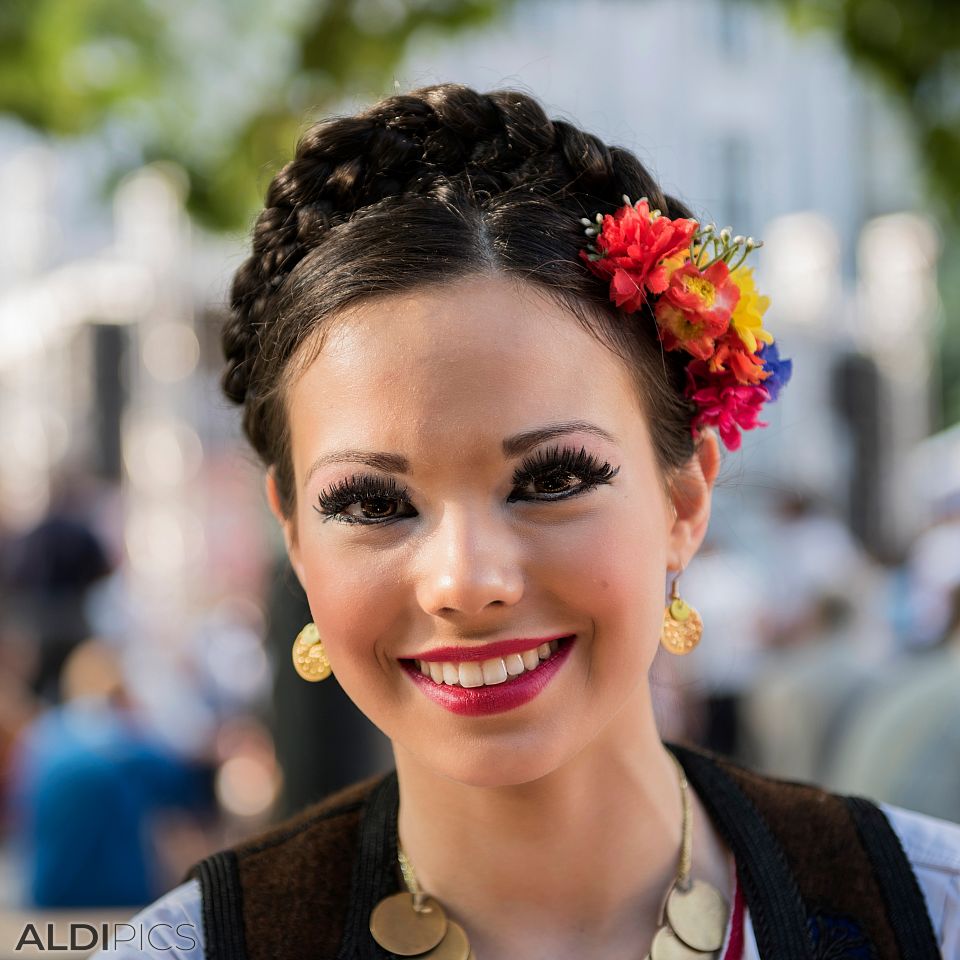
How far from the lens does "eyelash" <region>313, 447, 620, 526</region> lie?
158 centimetres

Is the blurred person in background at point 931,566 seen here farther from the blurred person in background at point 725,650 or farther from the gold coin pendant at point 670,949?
the gold coin pendant at point 670,949

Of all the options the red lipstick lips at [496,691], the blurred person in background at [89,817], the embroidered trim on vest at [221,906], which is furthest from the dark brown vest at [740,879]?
the blurred person in background at [89,817]

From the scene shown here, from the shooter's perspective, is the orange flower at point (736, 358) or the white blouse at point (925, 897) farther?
the orange flower at point (736, 358)

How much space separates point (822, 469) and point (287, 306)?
42.4 ft

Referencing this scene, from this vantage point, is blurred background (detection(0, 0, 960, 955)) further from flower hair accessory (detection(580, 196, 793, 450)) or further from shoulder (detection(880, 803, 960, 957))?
shoulder (detection(880, 803, 960, 957))

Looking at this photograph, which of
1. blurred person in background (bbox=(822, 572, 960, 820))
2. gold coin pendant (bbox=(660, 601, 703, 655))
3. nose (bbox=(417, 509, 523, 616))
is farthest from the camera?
blurred person in background (bbox=(822, 572, 960, 820))

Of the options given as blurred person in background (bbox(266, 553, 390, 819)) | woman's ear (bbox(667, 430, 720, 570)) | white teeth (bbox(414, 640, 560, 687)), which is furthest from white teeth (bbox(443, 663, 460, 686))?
blurred person in background (bbox(266, 553, 390, 819))

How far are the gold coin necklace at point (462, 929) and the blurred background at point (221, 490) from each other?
0.72 m

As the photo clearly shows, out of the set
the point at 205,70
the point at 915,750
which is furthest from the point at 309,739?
the point at 205,70

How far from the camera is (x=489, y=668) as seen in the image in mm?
1591

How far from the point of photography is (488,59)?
12.8 metres

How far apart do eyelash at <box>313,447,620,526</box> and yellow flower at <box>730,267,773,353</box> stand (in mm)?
338

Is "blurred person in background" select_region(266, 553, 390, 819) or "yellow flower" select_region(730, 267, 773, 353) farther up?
"yellow flower" select_region(730, 267, 773, 353)

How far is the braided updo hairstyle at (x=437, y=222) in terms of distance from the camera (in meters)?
1.67
